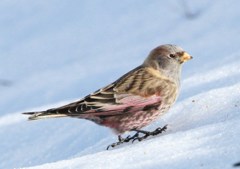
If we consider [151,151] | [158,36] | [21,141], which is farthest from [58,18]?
[151,151]

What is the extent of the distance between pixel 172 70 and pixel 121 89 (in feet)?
1.81

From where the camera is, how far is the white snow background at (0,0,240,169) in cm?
454

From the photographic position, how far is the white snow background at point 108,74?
14.9 feet

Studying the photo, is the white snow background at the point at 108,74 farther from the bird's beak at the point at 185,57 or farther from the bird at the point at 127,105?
the bird's beak at the point at 185,57

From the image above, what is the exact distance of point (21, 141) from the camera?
22.1 feet

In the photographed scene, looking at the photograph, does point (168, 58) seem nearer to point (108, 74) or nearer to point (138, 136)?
point (138, 136)

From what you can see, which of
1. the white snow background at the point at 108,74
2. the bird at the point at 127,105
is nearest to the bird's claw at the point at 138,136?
the bird at the point at 127,105

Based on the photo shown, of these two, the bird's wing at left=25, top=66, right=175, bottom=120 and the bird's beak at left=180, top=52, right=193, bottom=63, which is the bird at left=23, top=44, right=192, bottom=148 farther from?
the bird's beak at left=180, top=52, right=193, bottom=63

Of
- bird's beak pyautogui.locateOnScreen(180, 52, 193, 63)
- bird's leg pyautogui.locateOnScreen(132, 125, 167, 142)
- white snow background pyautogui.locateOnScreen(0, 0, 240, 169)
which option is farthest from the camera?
bird's beak pyautogui.locateOnScreen(180, 52, 193, 63)

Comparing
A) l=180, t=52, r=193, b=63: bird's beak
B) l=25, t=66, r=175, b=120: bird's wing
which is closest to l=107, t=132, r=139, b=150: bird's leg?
l=25, t=66, r=175, b=120: bird's wing

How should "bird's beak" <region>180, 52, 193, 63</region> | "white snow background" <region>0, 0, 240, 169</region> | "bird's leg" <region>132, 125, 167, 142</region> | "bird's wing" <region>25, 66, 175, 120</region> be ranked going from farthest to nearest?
"bird's beak" <region>180, 52, 193, 63</region> → "bird's wing" <region>25, 66, 175, 120</region> → "bird's leg" <region>132, 125, 167, 142</region> → "white snow background" <region>0, 0, 240, 169</region>

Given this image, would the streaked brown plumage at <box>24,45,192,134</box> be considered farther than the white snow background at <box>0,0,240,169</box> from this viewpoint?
Yes

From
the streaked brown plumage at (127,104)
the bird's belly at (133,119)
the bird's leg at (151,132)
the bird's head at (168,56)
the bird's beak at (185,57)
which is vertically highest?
the bird's head at (168,56)

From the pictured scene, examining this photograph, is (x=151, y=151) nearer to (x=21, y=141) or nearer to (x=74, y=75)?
(x=21, y=141)
